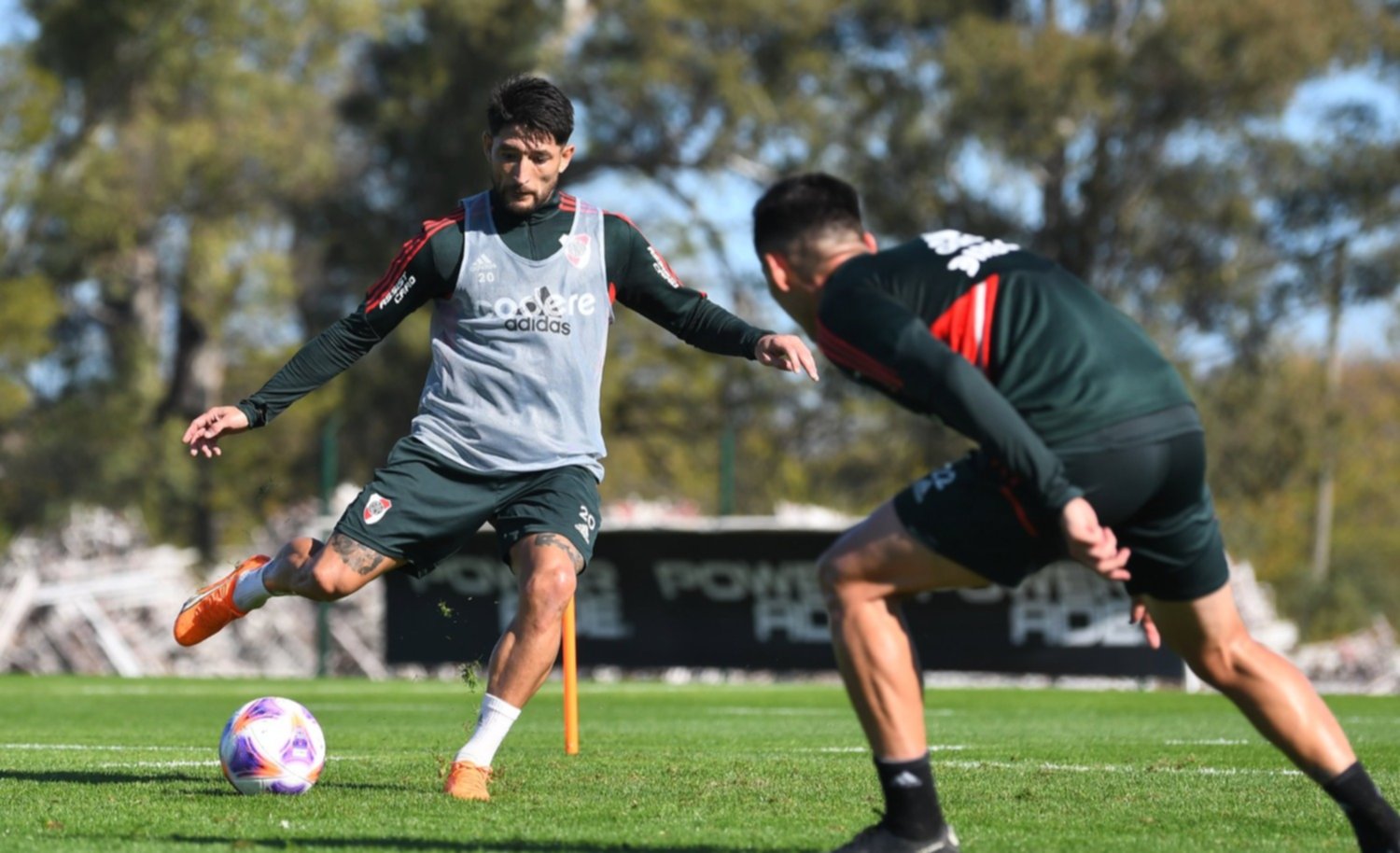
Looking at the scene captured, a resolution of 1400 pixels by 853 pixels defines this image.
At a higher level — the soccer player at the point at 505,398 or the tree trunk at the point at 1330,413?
the tree trunk at the point at 1330,413

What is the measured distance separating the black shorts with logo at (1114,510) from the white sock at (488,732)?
2145 mm

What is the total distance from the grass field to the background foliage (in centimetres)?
1956

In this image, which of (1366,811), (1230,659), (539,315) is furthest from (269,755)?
(1366,811)

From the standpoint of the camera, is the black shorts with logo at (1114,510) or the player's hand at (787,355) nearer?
the black shorts with logo at (1114,510)

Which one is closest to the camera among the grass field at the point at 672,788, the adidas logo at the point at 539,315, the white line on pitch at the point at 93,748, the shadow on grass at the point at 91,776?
the grass field at the point at 672,788

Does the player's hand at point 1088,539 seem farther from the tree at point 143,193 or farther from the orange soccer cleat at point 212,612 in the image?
the tree at point 143,193

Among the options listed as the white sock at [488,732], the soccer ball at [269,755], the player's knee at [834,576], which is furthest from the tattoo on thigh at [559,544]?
the player's knee at [834,576]

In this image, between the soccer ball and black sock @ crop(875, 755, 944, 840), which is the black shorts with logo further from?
the soccer ball

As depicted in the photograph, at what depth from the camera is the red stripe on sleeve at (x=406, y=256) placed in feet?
21.1

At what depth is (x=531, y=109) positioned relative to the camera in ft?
20.7

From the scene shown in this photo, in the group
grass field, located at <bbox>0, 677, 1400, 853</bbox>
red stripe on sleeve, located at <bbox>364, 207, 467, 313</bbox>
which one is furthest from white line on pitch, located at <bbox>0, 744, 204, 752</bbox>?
red stripe on sleeve, located at <bbox>364, 207, 467, 313</bbox>

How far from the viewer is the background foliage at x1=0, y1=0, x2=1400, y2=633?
30.7 meters

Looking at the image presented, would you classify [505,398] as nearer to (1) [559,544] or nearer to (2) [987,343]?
(1) [559,544]

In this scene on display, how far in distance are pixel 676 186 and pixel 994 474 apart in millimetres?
30962
